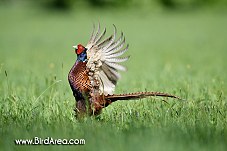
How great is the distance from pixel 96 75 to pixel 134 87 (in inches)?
82.7

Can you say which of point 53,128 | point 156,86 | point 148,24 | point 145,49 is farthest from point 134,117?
point 148,24

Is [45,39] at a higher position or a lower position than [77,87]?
higher

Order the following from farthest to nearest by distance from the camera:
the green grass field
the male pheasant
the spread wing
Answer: the spread wing < the male pheasant < the green grass field

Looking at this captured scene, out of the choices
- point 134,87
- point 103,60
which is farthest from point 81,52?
point 134,87

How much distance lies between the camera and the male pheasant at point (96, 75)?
4.55 metres

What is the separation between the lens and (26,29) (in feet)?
61.8

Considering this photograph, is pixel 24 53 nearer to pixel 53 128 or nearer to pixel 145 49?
pixel 145 49

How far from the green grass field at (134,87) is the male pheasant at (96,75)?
149 mm

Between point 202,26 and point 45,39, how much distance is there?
5.76 metres

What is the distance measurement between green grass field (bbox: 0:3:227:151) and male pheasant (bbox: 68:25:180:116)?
0.15 metres

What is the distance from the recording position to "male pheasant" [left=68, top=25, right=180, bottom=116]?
4.55 metres

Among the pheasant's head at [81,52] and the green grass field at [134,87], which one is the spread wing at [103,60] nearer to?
the pheasant's head at [81,52]

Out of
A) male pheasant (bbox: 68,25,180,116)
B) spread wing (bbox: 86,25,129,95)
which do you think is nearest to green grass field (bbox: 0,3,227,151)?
male pheasant (bbox: 68,25,180,116)

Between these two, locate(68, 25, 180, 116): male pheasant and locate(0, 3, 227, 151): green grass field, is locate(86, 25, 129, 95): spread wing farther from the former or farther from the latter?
locate(0, 3, 227, 151): green grass field
